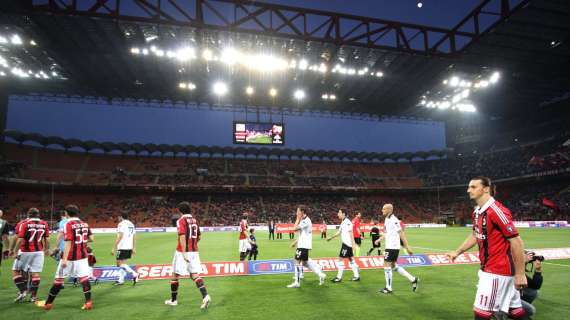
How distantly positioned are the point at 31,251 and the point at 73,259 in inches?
79.4

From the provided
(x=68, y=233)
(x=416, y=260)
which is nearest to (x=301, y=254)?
(x=416, y=260)

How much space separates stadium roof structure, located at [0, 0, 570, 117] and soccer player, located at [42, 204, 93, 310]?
12368 millimetres

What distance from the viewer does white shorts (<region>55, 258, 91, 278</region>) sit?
314 inches

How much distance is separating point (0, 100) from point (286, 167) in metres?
47.6

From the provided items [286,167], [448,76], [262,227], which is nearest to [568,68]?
[448,76]

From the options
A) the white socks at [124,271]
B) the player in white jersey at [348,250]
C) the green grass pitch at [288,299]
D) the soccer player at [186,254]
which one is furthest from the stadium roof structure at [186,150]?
the soccer player at [186,254]

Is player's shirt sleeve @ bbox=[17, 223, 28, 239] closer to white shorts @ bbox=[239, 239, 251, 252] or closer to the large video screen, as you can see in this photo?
white shorts @ bbox=[239, 239, 251, 252]

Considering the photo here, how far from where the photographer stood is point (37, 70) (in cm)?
3494

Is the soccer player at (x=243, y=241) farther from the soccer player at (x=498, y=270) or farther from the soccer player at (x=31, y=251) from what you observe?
the soccer player at (x=498, y=270)

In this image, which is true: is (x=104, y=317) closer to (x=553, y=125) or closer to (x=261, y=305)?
(x=261, y=305)

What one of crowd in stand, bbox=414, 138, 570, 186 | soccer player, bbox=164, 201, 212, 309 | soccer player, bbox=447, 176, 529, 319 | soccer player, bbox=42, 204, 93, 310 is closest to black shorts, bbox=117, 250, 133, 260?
soccer player, bbox=42, 204, 93, 310

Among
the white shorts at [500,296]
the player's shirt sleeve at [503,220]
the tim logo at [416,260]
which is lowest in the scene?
the tim logo at [416,260]

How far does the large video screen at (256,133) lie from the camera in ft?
121

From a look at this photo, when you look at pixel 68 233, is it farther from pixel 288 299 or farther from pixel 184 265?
pixel 288 299
